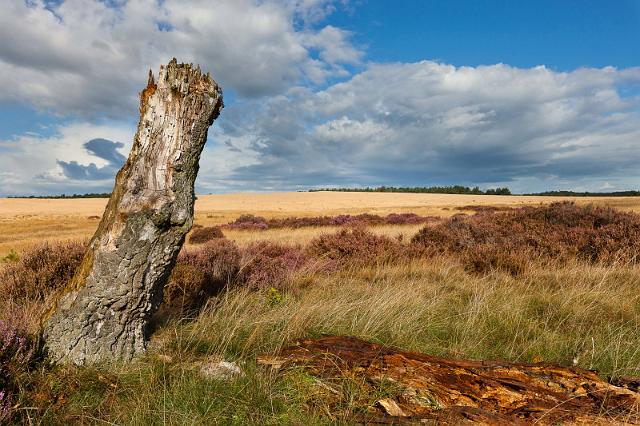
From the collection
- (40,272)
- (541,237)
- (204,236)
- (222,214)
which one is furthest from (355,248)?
(222,214)

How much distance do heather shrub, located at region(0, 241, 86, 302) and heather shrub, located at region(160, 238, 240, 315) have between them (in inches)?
62.7

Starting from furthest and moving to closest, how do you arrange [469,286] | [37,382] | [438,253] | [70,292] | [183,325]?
[438,253] < [469,286] < [183,325] < [70,292] < [37,382]

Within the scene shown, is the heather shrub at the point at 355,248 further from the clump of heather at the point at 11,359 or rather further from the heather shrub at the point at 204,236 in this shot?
the heather shrub at the point at 204,236

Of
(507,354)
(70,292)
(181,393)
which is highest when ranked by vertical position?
(70,292)

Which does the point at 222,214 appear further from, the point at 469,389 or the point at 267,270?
the point at 469,389

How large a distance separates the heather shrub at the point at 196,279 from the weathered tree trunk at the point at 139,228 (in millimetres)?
1318

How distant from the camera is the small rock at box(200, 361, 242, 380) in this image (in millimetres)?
3051

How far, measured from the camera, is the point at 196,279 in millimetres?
6598

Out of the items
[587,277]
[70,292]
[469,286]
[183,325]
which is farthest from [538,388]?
[587,277]

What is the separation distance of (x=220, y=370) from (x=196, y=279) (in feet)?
12.1

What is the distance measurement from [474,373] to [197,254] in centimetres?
699

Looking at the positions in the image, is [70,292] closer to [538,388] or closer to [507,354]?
[538,388]

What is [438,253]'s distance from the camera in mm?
10859

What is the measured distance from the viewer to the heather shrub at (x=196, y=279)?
585cm
